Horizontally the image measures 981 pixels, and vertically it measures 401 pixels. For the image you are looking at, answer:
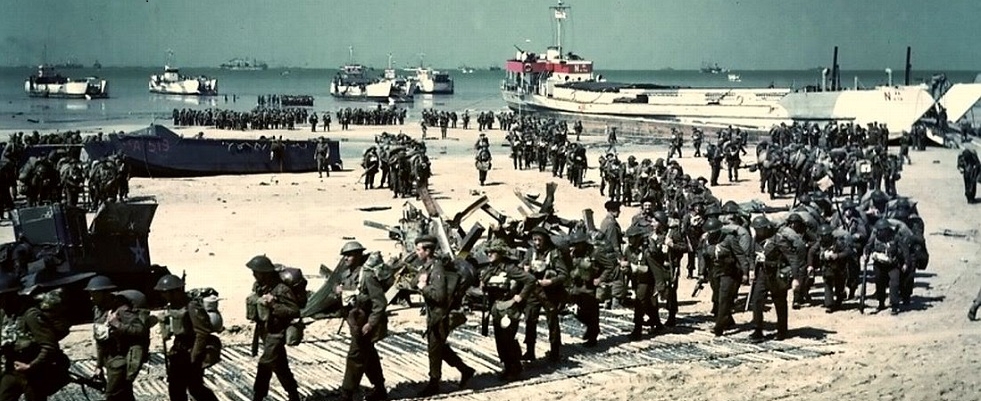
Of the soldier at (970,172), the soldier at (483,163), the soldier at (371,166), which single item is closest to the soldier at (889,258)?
the soldier at (970,172)

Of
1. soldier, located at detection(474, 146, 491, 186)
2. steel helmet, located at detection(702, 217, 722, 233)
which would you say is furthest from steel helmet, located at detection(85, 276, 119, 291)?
soldier, located at detection(474, 146, 491, 186)

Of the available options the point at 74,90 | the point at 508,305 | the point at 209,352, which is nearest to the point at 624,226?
the point at 508,305

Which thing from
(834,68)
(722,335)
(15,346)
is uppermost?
(834,68)

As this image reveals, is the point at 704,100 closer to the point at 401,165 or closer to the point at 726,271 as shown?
the point at 401,165

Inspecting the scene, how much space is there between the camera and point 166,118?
248 feet

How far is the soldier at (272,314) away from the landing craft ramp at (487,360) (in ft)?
3.08

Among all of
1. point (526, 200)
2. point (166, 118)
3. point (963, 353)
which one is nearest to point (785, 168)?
point (526, 200)

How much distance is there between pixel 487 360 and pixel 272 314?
2.99 metres

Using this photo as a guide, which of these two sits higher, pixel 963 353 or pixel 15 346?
→ pixel 15 346

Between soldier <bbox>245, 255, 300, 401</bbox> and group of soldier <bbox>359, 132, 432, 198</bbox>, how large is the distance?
1581cm

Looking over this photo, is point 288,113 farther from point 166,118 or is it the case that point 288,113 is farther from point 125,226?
point 125,226

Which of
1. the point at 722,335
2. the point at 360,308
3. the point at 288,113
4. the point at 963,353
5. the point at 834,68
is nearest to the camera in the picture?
the point at 360,308

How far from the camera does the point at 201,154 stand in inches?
1264

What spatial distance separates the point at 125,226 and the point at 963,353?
31.6 ft
